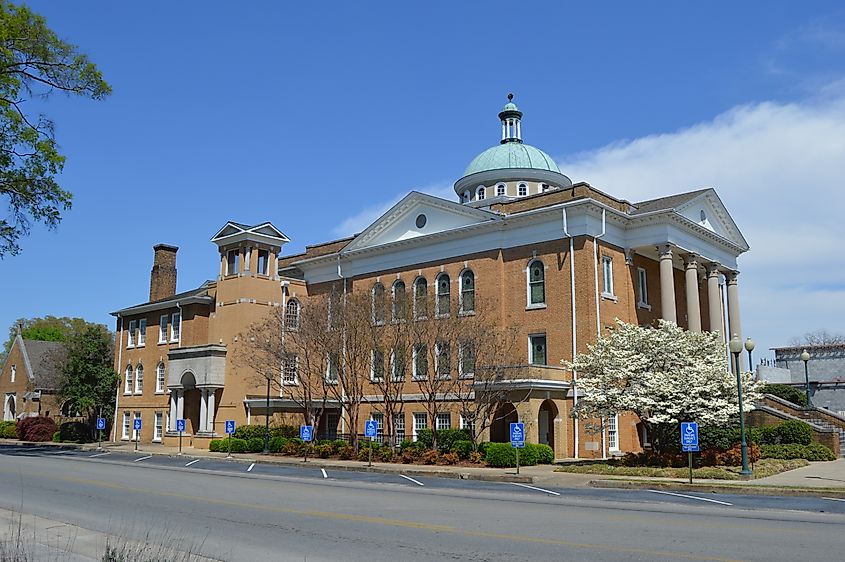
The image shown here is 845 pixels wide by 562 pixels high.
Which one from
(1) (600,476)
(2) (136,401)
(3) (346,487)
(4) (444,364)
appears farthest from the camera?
(2) (136,401)

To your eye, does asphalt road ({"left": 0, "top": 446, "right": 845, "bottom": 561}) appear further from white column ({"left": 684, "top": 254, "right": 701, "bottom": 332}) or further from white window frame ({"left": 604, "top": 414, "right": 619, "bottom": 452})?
white column ({"left": 684, "top": 254, "right": 701, "bottom": 332})

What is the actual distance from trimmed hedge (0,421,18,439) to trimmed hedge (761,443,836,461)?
183 ft

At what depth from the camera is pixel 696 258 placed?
4306 centimetres

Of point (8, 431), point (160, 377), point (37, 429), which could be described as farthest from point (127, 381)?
point (8, 431)

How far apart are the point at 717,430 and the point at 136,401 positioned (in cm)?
3983

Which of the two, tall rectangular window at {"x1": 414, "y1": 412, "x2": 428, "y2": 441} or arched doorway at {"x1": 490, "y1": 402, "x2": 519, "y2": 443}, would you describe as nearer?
arched doorway at {"x1": 490, "y1": 402, "x2": 519, "y2": 443}

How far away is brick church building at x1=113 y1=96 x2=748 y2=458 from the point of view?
38844mm

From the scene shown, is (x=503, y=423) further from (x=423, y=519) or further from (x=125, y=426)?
(x=125, y=426)

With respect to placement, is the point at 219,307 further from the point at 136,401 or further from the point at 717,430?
the point at 717,430

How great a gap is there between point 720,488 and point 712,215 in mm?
25345

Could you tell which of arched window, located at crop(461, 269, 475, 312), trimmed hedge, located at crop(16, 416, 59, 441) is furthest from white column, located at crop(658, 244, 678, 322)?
trimmed hedge, located at crop(16, 416, 59, 441)

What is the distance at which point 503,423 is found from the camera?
1547 inches

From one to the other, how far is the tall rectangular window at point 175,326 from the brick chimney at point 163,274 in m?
6.35

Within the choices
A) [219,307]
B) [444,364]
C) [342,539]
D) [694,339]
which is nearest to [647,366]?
[694,339]
